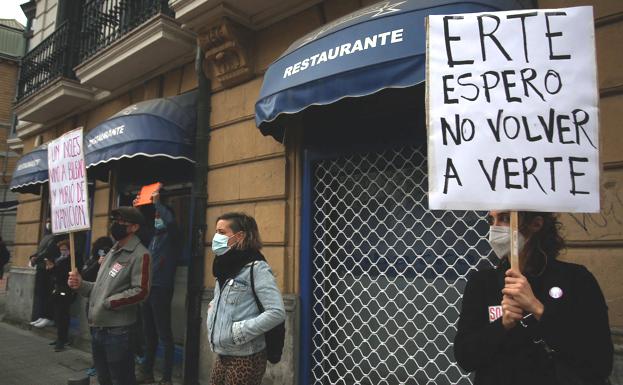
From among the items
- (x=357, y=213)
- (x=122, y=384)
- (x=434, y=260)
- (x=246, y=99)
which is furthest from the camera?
(x=246, y=99)

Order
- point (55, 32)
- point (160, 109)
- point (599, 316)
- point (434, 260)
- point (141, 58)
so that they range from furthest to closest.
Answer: point (55, 32) → point (141, 58) → point (160, 109) → point (434, 260) → point (599, 316)

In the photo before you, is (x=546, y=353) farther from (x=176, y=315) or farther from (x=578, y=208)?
(x=176, y=315)

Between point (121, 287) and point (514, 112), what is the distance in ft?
10.6

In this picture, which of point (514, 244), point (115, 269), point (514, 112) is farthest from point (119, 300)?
point (514, 112)

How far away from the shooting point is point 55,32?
1039 cm

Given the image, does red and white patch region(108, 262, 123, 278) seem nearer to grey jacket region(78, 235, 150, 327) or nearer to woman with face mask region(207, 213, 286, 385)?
grey jacket region(78, 235, 150, 327)

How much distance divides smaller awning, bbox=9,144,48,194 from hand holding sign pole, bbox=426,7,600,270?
8.91m

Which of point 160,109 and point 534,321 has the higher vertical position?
point 160,109

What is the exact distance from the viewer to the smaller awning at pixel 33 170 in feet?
29.7

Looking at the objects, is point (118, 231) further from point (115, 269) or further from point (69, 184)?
point (69, 184)

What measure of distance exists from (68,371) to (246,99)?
4573 millimetres

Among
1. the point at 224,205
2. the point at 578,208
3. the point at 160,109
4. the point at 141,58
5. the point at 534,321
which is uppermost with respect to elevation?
the point at 141,58

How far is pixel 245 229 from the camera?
10.6ft

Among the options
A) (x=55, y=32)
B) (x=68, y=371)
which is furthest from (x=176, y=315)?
(x=55, y=32)
